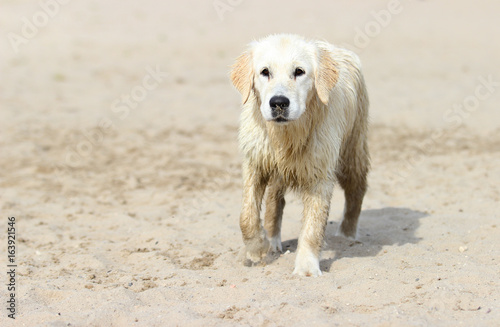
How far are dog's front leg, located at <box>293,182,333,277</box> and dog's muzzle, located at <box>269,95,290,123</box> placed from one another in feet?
3.09

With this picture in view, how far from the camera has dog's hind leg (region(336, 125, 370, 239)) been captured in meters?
6.63

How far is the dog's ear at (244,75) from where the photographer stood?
5.47 m

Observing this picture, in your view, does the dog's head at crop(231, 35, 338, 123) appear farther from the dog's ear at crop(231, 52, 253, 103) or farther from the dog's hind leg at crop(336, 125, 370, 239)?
the dog's hind leg at crop(336, 125, 370, 239)

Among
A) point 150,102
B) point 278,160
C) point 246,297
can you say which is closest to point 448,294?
point 246,297

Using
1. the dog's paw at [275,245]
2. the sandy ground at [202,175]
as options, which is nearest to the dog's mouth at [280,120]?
the sandy ground at [202,175]

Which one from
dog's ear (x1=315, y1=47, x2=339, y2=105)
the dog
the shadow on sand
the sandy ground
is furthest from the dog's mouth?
the shadow on sand

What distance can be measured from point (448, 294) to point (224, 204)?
4.05 meters

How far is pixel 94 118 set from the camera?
12.8 meters

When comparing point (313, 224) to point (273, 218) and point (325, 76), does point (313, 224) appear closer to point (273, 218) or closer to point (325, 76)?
point (273, 218)

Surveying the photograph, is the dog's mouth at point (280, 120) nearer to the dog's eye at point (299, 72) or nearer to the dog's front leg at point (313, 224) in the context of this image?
the dog's eye at point (299, 72)

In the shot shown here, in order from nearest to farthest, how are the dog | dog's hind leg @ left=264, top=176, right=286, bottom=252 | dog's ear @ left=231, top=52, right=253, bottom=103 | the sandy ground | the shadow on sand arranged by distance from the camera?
1. the sandy ground
2. the dog
3. dog's ear @ left=231, top=52, right=253, bottom=103
4. the shadow on sand
5. dog's hind leg @ left=264, top=176, right=286, bottom=252

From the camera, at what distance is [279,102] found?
5027 mm

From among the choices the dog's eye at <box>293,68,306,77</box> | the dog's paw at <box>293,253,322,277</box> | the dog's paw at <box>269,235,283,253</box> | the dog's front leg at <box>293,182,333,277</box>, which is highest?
the dog's eye at <box>293,68,306,77</box>

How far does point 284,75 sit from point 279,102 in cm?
34
